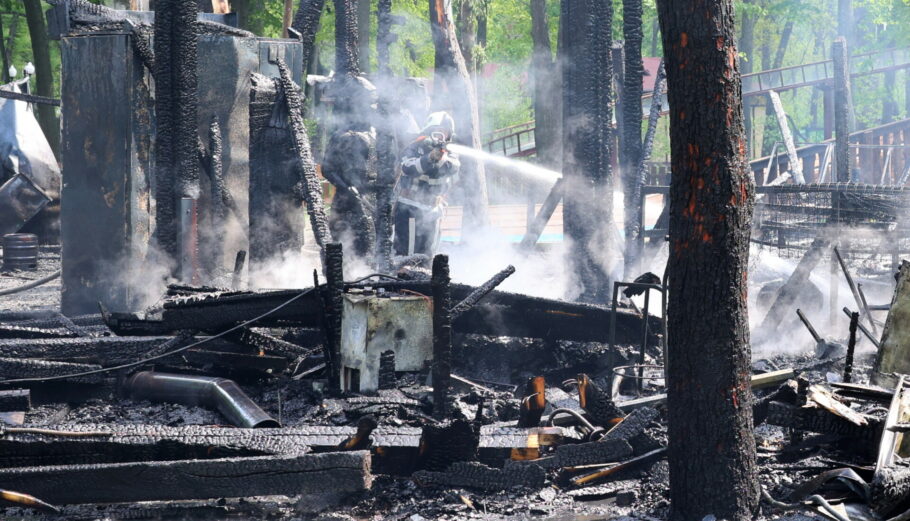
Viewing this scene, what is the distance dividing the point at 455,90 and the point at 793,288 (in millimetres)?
10883

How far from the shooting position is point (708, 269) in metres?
5.31

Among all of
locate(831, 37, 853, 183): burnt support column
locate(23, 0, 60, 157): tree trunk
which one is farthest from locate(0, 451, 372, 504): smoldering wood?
Answer: locate(23, 0, 60, 157): tree trunk

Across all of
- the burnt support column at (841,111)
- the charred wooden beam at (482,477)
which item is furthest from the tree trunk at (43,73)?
the charred wooden beam at (482,477)

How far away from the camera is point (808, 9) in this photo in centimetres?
3231

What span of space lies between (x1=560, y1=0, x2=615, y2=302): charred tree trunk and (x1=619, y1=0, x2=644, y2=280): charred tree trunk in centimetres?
32

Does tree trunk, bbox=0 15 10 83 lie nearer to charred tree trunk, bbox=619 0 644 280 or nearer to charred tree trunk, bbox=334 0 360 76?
charred tree trunk, bbox=334 0 360 76

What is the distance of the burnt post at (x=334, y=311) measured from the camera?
318 inches

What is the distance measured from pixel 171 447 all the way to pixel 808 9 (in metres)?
30.7

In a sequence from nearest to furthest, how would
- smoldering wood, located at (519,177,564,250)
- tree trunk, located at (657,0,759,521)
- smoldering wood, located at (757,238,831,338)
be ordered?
tree trunk, located at (657,0,759,521) → smoldering wood, located at (757,238,831,338) → smoldering wood, located at (519,177,564,250)

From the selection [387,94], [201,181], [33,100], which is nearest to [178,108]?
[201,181]

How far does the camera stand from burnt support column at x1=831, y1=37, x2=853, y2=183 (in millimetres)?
18922

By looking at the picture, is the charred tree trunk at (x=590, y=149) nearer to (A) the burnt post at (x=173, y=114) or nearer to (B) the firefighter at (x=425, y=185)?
(B) the firefighter at (x=425, y=185)

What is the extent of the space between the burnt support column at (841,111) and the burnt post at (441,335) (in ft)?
42.6

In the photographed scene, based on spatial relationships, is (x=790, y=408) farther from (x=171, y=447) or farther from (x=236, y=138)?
(x=236, y=138)
